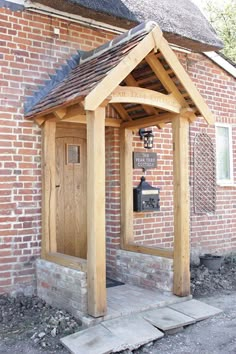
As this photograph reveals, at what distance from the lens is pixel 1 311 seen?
4.77 meters

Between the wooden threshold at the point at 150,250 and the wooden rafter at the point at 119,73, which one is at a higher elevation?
the wooden rafter at the point at 119,73

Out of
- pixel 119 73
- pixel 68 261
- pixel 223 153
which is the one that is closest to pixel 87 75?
pixel 119 73

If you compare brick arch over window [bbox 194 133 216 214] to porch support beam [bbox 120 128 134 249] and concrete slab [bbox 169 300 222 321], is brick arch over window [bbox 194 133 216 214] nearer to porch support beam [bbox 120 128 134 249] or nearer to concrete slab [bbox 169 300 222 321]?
porch support beam [bbox 120 128 134 249]

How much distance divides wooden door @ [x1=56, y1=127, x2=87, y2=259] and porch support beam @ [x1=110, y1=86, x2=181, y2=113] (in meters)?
1.72

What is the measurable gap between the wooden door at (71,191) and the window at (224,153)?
3188 mm

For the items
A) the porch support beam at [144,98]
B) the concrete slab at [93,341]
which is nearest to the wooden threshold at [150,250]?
the concrete slab at [93,341]

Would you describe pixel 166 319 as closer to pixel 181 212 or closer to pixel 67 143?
pixel 181 212

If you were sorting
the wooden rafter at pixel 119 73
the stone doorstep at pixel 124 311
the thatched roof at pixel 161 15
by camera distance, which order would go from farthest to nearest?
the thatched roof at pixel 161 15 → the stone doorstep at pixel 124 311 → the wooden rafter at pixel 119 73

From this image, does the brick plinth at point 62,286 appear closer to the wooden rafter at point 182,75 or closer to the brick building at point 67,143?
the brick building at point 67,143

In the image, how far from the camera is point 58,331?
419 cm

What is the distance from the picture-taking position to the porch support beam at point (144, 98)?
4.52 meters

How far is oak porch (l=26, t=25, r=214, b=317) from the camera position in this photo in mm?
4246

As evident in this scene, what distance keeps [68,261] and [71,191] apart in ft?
5.44

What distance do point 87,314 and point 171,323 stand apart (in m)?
0.92
